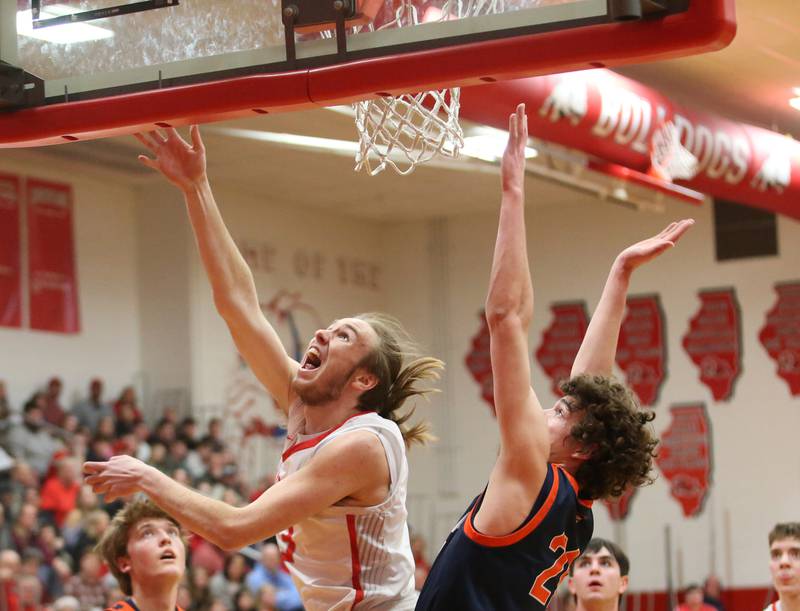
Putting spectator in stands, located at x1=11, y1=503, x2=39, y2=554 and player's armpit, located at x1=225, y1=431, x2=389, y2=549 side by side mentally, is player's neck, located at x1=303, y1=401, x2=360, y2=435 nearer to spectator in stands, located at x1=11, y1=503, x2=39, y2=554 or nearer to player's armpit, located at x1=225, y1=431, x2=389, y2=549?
player's armpit, located at x1=225, y1=431, x2=389, y2=549

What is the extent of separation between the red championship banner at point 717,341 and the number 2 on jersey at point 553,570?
13.4m

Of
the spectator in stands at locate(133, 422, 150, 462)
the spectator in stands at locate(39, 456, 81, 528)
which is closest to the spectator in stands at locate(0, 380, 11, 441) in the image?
the spectator in stands at locate(39, 456, 81, 528)

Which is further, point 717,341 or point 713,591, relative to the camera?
point 717,341

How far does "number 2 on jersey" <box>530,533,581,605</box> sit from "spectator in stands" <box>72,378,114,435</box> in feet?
36.1

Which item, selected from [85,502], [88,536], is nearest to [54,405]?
[85,502]

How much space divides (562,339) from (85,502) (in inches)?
297

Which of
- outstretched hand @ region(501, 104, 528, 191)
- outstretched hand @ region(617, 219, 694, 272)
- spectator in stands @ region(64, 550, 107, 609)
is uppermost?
outstretched hand @ region(501, 104, 528, 191)

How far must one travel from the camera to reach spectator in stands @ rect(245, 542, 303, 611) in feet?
39.2

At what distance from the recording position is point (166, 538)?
202 inches

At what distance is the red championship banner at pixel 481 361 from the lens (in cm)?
1784

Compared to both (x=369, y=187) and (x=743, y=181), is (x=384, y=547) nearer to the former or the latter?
(x=743, y=181)

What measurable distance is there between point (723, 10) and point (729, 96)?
10.4 metres

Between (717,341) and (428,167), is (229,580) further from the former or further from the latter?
(717,341)

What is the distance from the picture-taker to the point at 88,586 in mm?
10945
